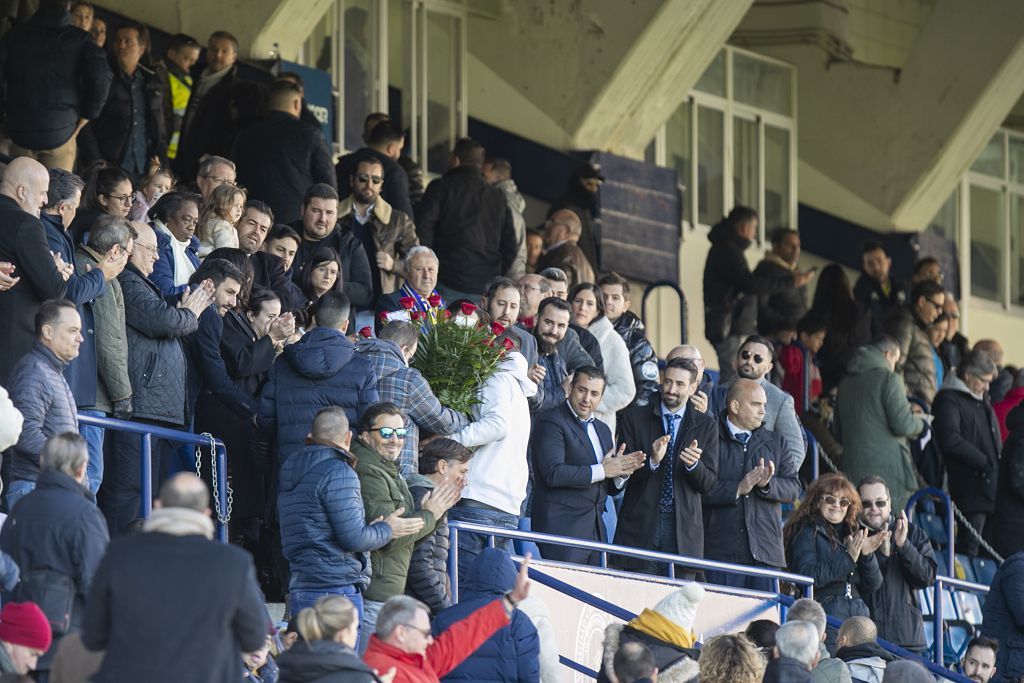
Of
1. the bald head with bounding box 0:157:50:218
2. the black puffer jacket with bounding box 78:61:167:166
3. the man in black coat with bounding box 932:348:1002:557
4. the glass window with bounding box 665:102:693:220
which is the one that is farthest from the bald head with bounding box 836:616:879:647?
the glass window with bounding box 665:102:693:220

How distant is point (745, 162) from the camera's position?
22469 mm

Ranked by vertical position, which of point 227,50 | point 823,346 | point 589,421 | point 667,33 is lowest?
point 589,421

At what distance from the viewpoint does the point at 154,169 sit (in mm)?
12586

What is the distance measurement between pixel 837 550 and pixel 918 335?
4.99m

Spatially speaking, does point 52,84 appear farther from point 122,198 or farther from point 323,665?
point 323,665

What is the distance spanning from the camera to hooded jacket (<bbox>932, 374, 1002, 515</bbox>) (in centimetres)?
1548

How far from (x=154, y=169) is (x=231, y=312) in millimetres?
1906

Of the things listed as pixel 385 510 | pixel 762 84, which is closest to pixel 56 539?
pixel 385 510

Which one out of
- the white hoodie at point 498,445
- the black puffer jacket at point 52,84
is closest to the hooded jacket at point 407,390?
the white hoodie at point 498,445

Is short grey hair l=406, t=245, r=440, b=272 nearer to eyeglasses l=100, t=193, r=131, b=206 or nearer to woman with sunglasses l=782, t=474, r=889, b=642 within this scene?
eyeglasses l=100, t=193, r=131, b=206

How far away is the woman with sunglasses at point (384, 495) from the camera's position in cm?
979

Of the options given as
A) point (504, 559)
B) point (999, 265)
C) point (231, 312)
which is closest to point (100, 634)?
point (504, 559)

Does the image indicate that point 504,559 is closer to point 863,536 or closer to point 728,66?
point 863,536

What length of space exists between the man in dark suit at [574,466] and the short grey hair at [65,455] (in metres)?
3.79
